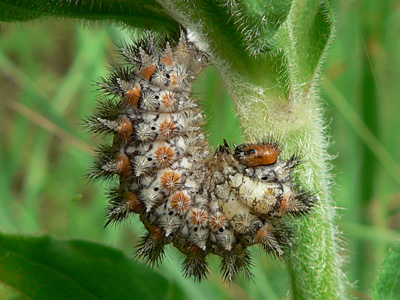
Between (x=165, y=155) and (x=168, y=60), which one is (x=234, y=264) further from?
(x=168, y=60)

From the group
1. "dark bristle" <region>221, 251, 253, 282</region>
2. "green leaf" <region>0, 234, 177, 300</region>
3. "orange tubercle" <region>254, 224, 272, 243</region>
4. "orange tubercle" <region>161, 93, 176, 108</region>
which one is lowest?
"green leaf" <region>0, 234, 177, 300</region>

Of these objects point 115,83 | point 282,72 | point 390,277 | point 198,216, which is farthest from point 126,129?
point 390,277

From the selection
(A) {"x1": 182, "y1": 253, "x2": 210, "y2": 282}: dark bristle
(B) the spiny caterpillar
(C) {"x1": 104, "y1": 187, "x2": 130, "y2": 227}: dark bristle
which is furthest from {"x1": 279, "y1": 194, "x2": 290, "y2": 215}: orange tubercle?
(C) {"x1": 104, "y1": 187, "x2": 130, "y2": 227}: dark bristle

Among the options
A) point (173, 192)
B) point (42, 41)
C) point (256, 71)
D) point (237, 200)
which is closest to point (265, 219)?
point (237, 200)

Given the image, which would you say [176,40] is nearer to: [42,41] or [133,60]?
[133,60]

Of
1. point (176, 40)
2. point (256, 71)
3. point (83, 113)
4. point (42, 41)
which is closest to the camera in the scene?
point (256, 71)

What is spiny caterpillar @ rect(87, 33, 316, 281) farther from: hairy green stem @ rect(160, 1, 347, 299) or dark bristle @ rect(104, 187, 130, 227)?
hairy green stem @ rect(160, 1, 347, 299)

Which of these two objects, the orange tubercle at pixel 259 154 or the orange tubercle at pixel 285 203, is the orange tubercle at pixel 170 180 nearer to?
the orange tubercle at pixel 259 154
